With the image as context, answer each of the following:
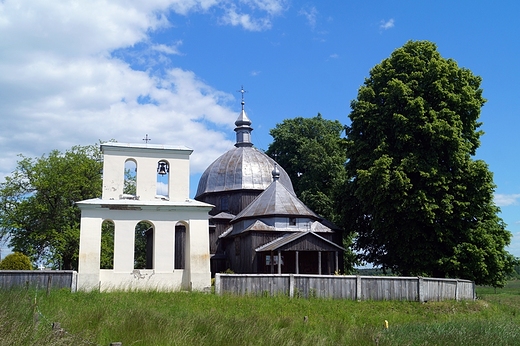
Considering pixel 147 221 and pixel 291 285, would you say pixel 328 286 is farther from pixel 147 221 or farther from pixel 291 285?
pixel 147 221

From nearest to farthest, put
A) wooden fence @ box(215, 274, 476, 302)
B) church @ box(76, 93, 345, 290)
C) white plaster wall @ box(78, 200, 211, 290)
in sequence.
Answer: wooden fence @ box(215, 274, 476, 302), white plaster wall @ box(78, 200, 211, 290), church @ box(76, 93, 345, 290)

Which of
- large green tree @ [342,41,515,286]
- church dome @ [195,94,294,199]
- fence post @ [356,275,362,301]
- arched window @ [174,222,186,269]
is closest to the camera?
fence post @ [356,275,362,301]

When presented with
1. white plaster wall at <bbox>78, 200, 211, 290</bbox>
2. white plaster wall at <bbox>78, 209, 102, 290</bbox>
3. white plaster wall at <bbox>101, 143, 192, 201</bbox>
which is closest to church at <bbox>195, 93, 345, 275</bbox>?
white plaster wall at <bbox>78, 200, 211, 290</bbox>

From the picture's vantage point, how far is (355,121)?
104 feet

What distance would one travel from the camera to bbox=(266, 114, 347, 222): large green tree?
1681 inches

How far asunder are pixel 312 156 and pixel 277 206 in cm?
1248

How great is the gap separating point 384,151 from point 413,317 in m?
11.5

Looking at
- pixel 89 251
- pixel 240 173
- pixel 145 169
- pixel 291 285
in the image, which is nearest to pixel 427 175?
pixel 291 285

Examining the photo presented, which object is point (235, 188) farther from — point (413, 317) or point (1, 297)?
point (1, 297)

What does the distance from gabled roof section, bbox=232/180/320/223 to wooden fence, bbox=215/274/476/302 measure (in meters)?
10.4

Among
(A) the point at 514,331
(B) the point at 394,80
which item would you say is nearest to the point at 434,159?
(B) the point at 394,80

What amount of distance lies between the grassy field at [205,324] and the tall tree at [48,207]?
1765 cm

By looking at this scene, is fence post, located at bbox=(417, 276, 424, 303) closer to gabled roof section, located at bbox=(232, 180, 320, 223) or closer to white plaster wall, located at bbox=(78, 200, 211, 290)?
white plaster wall, located at bbox=(78, 200, 211, 290)

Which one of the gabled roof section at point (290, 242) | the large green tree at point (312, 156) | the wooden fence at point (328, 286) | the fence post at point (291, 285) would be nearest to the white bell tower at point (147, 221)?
the wooden fence at point (328, 286)
